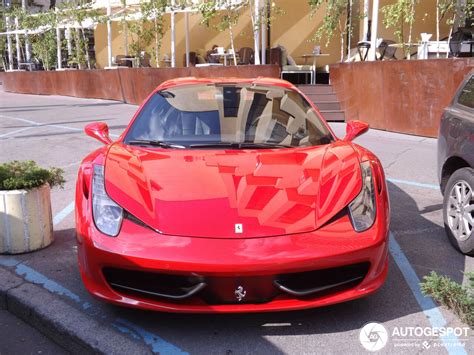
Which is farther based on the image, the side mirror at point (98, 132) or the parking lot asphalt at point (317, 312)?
the side mirror at point (98, 132)

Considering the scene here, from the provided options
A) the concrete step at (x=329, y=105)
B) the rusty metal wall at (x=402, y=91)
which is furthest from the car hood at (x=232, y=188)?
the concrete step at (x=329, y=105)

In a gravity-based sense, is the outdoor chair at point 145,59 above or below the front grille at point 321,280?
above

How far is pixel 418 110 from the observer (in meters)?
9.71

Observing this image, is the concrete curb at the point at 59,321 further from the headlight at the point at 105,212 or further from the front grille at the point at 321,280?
the front grille at the point at 321,280

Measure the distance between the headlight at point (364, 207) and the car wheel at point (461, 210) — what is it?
122 centimetres

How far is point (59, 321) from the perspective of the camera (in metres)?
3.11

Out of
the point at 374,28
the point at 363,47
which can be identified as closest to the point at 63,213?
the point at 374,28

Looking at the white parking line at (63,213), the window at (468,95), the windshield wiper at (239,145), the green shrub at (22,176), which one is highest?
the window at (468,95)

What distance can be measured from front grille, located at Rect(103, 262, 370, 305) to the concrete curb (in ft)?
0.89

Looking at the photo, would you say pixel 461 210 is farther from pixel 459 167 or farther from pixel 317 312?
pixel 317 312

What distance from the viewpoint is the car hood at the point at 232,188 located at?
9.69ft

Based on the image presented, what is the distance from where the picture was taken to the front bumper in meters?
2.78

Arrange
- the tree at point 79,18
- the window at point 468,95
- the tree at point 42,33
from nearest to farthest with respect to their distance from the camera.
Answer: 1. the window at point 468,95
2. the tree at point 79,18
3. the tree at point 42,33

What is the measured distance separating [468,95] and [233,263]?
301cm
